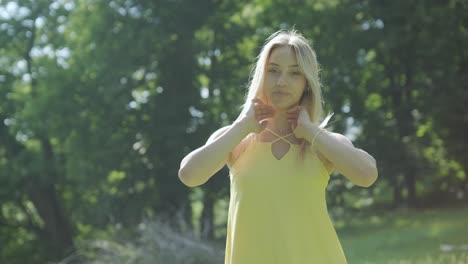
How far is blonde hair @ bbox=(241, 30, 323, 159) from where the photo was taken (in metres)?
2.46

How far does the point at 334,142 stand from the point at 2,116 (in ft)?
60.3

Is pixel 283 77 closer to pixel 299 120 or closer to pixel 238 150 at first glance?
pixel 299 120

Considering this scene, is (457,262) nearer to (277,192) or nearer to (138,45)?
(277,192)

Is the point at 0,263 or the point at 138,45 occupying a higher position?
the point at 138,45

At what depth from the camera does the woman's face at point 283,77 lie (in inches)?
96.9

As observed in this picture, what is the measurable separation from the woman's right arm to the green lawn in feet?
20.6

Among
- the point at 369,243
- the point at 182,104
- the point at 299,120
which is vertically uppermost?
the point at 182,104

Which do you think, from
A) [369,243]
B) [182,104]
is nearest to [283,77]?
[369,243]

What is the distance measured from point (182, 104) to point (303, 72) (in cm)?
1627

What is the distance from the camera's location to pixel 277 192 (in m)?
2.39

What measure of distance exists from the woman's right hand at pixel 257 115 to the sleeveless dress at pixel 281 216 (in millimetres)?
117

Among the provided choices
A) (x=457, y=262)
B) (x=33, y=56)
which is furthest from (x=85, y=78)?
(x=457, y=262)

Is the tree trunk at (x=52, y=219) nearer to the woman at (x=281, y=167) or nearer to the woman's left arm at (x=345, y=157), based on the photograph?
the woman at (x=281, y=167)

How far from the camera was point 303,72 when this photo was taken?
246 centimetres
